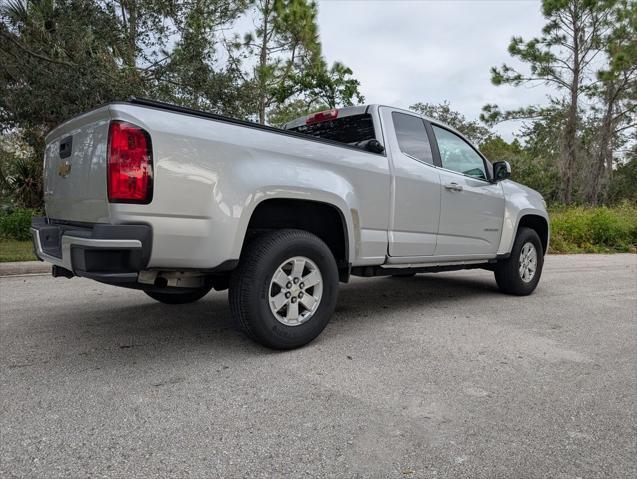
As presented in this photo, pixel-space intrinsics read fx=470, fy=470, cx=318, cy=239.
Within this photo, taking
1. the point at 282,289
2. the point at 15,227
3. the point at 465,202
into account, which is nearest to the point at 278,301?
the point at 282,289

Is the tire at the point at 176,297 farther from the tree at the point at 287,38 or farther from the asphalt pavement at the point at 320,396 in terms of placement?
the tree at the point at 287,38

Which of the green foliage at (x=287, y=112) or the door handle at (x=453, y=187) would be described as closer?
the door handle at (x=453, y=187)

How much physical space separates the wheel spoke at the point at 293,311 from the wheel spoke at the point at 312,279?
0.15 meters

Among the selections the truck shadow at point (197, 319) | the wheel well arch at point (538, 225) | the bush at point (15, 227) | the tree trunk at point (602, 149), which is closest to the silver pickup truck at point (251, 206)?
the truck shadow at point (197, 319)

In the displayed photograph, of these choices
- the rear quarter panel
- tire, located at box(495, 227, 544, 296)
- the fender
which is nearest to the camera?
the rear quarter panel

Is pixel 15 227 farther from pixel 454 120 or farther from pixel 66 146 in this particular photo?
pixel 454 120

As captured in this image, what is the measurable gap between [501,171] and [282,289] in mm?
3171

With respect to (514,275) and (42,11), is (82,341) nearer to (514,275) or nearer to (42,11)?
(514,275)

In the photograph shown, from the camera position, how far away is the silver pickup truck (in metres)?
2.57

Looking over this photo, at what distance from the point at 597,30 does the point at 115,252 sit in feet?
73.4

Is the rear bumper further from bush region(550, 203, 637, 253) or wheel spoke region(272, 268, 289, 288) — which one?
bush region(550, 203, 637, 253)

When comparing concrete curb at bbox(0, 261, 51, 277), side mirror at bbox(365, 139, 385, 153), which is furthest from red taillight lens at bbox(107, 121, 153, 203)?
concrete curb at bbox(0, 261, 51, 277)

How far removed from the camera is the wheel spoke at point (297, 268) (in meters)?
3.19

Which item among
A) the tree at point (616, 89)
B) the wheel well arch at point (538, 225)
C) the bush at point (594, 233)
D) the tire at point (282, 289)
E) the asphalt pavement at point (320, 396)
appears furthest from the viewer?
the tree at point (616, 89)
